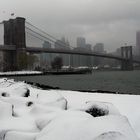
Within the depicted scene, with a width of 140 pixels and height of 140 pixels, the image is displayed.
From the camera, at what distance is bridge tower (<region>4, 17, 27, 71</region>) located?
57625 millimetres

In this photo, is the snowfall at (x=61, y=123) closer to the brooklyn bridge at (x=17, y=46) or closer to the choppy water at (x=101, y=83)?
the choppy water at (x=101, y=83)

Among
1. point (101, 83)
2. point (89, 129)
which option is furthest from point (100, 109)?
point (101, 83)

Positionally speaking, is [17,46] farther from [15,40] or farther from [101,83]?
[101,83]

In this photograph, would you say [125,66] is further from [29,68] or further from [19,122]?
[19,122]

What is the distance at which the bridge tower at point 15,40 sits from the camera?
189 ft

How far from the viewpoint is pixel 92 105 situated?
4383mm

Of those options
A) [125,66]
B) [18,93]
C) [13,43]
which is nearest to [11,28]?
[13,43]

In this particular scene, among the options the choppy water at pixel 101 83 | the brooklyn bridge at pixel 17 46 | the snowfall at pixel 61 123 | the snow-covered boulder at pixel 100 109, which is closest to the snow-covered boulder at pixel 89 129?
the snowfall at pixel 61 123

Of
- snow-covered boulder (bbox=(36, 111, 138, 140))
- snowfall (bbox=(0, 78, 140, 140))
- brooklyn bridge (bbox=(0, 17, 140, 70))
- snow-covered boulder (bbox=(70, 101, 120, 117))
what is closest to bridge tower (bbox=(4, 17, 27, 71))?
brooklyn bridge (bbox=(0, 17, 140, 70))

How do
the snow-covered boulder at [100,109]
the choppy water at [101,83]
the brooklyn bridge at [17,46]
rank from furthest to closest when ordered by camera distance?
the brooklyn bridge at [17,46] → the choppy water at [101,83] → the snow-covered boulder at [100,109]

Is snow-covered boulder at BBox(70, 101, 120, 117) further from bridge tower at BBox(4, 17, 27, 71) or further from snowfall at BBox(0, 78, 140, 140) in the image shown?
bridge tower at BBox(4, 17, 27, 71)

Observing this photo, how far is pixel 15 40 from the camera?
191 feet

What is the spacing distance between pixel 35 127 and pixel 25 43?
5539 centimetres

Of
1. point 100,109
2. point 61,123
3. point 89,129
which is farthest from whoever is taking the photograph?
point 100,109
